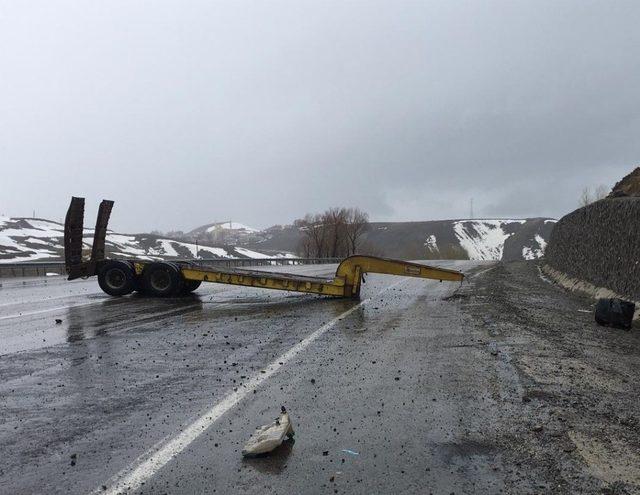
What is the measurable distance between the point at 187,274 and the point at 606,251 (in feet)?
37.2

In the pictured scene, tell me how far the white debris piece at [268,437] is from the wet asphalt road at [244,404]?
0.09 m

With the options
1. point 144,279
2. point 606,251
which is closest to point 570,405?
point 606,251

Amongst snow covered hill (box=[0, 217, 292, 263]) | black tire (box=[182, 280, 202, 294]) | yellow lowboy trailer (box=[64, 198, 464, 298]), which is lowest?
black tire (box=[182, 280, 202, 294])

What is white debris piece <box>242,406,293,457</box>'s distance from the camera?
13.1ft

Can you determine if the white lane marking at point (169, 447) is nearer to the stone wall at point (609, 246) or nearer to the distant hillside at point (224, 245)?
the stone wall at point (609, 246)

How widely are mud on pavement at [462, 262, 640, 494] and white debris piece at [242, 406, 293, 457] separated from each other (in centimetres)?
162

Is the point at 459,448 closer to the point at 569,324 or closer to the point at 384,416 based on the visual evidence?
the point at 384,416

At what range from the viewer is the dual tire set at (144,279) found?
14609 millimetres

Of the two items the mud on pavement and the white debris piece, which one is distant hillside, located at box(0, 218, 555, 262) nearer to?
the mud on pavement

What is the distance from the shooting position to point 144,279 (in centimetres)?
1493

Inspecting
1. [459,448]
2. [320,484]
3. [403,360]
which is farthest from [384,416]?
[403,360]

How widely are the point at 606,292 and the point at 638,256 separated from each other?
2.49 metres

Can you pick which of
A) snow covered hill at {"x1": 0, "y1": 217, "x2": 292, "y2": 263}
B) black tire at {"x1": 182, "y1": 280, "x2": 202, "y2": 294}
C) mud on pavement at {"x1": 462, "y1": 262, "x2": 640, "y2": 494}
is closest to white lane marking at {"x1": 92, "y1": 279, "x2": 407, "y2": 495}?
mud on pavement at {"x1": 462, "y1": 262, "x2": 640, "y2": 494}

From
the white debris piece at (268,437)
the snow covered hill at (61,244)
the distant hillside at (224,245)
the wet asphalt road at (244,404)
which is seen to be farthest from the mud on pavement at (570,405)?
the snow covered hill at (61,244)
